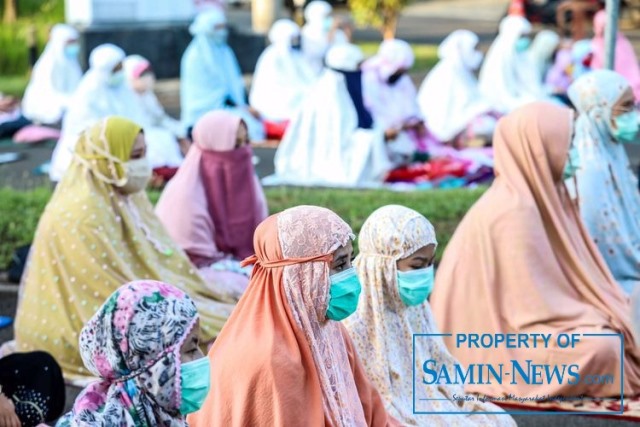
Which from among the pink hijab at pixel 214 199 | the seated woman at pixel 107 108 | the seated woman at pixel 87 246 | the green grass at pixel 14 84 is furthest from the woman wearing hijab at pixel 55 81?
the seated woman at pixel 87 246

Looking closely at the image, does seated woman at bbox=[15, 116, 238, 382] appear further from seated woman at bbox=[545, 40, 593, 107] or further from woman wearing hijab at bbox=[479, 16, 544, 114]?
woman wearing hijab at bbox=[479, 16, 544, 114]

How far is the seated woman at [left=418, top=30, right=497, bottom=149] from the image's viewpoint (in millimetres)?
10992

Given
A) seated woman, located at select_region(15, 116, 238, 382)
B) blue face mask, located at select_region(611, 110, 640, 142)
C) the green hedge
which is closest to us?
seated woman, located at select_region(15, 116, 238, 382)

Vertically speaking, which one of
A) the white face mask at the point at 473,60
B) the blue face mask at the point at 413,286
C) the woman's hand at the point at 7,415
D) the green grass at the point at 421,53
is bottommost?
the green grass at the point at 421,53

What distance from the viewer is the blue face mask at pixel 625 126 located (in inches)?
247

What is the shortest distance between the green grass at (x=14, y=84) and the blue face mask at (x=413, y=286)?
10.8 m

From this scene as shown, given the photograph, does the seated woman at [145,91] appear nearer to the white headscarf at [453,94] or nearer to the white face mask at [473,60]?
the white headscarf at [453,94]

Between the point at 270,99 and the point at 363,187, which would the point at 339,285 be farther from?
the point at 270,99

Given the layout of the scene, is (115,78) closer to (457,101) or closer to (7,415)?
(457,101)

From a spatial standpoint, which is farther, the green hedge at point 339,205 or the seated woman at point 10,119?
the seated woman at point 10,119

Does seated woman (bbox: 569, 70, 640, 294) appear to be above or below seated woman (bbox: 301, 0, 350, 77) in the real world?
above

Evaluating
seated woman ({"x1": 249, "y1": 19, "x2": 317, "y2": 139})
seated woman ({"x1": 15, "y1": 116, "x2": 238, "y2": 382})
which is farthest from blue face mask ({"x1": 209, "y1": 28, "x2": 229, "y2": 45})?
seated woman ({"x1": 15, "y1": 116, "x2": 238, "y2": 382})

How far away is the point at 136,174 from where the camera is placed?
18.5 ft

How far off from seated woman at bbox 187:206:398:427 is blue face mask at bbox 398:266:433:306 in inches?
26.3
